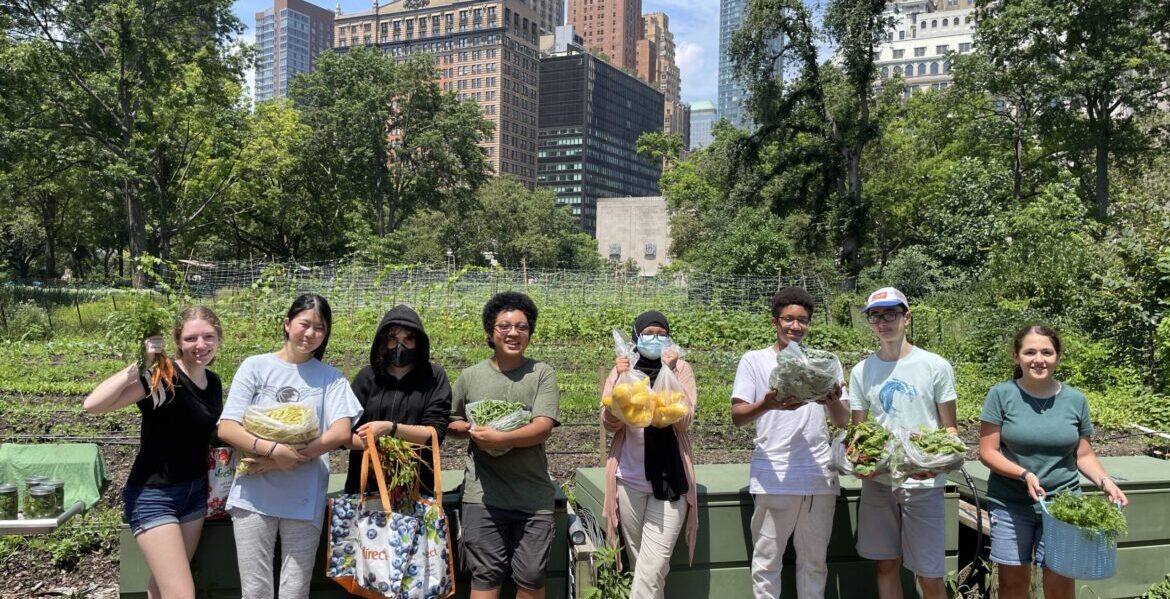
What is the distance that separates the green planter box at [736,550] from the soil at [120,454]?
1.44m

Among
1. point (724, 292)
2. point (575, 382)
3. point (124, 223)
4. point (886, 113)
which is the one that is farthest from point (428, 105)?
point (575, 382)

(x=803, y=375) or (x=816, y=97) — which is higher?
(x=816, y=97)

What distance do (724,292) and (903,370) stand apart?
47.0 ft

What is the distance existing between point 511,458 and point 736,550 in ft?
4.09

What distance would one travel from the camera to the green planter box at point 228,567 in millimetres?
3141

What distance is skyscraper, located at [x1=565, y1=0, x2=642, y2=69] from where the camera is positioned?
194875 mm

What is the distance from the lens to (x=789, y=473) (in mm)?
3287

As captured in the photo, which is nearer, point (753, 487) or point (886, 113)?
point (753, 487)

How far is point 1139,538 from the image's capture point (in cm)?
388

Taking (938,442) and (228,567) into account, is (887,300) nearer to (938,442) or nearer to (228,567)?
(938,442)

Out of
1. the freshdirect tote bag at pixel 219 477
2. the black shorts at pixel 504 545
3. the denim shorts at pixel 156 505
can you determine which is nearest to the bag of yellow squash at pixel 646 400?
the black shorts at pixel 504 545

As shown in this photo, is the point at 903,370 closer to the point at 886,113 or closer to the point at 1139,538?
the point at 1139,538

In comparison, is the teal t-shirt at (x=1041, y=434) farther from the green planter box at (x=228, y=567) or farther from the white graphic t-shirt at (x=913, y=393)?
the green planter box at (x=228, y=567)

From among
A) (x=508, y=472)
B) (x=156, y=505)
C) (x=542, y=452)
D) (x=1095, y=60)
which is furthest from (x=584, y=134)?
(x=156, y=505)
